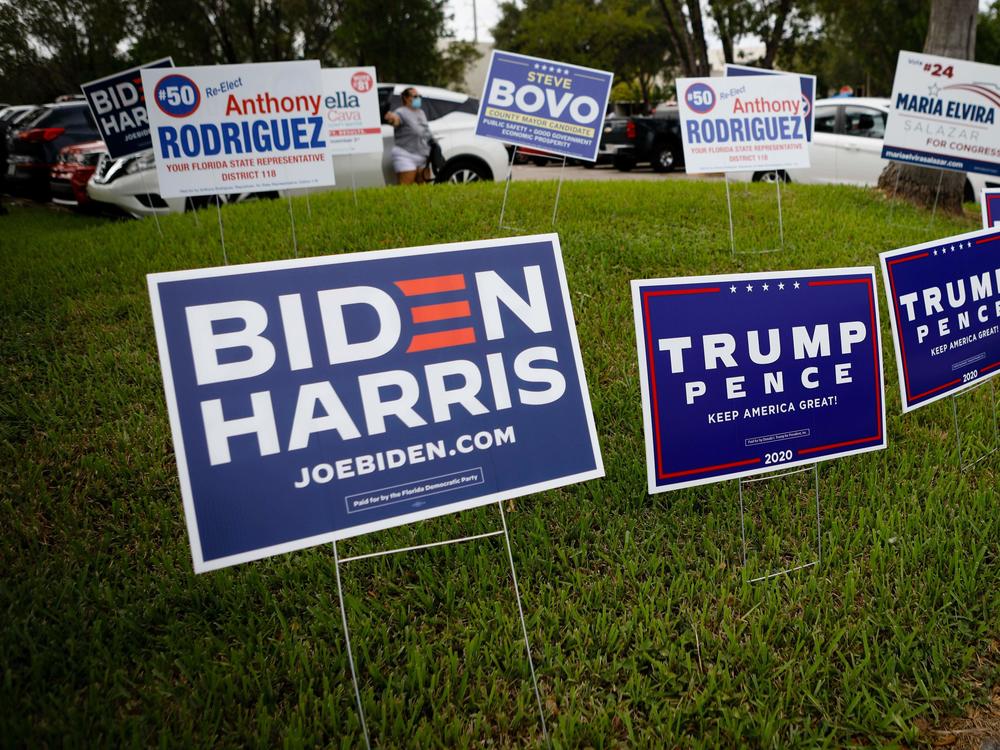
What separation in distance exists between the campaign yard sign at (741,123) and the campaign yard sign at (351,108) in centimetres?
336

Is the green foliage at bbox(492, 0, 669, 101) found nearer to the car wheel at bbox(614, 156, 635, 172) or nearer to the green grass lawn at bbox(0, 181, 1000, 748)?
the car wheel at bbox(614, 156, 635, 172)

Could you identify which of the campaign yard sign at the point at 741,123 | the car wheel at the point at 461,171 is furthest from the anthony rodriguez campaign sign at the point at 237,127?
the car wheel at the point at 461,171

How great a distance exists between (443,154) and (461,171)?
35 centimetres

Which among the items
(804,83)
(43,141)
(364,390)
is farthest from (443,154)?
(364,390)

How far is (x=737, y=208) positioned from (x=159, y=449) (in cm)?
659

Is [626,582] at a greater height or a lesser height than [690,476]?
lesser

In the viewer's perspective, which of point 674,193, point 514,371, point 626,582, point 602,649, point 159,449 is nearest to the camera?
point 514,371

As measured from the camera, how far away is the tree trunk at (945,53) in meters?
8.78

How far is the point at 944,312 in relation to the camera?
337 cm

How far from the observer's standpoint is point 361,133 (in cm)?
809

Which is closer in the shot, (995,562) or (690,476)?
(690,476)

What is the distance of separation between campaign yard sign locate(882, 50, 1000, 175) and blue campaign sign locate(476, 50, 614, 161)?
10.2ft

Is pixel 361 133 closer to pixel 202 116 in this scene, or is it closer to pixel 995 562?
pixel 202 116

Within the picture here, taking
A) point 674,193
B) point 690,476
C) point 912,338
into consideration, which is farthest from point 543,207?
point 690,476
